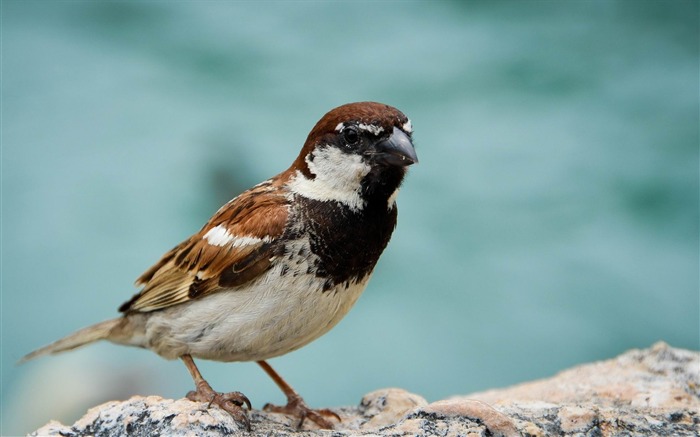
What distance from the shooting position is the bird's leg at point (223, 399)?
3174 millimetres

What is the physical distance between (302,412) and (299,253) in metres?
0.84

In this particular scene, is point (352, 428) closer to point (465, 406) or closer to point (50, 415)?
point (465, 406)

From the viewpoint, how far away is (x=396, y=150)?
10.8ft

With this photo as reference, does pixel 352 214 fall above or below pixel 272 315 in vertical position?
above

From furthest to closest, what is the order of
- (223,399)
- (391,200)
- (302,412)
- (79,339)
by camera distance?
(79,339) < (302,412) < (391,200) < (223,399)

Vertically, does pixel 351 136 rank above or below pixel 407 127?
below

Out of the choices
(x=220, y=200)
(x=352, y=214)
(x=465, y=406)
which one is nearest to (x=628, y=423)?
(x=465, y=406)

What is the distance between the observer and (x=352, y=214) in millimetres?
3398

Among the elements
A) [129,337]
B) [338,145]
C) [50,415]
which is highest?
[338,145]

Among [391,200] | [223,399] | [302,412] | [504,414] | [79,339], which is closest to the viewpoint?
[504,414]

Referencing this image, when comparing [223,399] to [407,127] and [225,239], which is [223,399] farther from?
[407,127]

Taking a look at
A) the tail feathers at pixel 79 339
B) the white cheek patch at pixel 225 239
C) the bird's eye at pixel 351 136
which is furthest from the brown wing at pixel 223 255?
the bird's eye at pixel 351 136

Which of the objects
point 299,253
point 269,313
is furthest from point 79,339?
point 299,253

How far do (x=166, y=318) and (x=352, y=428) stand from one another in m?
0.97
